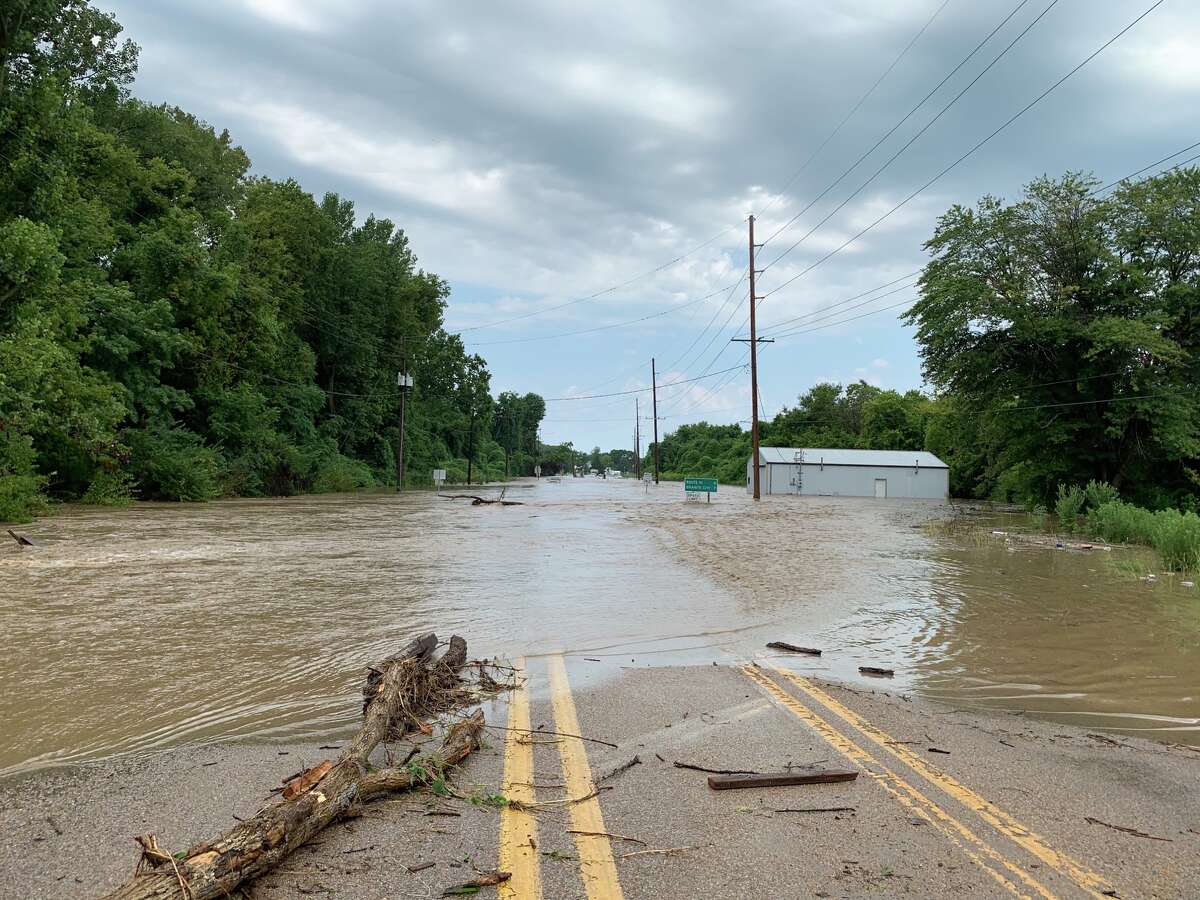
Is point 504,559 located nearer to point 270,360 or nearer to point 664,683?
point 664,683

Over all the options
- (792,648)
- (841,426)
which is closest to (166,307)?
(792,648)

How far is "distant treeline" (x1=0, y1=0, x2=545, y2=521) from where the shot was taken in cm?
2128

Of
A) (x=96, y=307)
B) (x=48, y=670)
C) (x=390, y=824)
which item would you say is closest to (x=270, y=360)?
(x=96, y=307)

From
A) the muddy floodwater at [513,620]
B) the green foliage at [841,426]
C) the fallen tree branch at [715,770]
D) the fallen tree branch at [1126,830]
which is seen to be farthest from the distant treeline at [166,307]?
the green foliage at [841,426]

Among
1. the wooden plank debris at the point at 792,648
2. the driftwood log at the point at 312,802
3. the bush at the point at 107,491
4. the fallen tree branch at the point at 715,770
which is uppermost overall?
the bush at the point at 107,491

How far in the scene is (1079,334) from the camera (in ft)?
102

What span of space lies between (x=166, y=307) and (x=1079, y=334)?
3838cm

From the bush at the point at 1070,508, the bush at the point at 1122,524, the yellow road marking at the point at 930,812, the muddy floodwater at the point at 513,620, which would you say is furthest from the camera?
the bush at the point at 1070,508

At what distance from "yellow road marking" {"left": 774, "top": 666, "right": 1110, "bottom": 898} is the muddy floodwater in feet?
4.79

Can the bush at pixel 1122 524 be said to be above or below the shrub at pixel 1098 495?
below

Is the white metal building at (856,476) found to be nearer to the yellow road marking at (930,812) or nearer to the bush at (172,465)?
the bush at (172,465)

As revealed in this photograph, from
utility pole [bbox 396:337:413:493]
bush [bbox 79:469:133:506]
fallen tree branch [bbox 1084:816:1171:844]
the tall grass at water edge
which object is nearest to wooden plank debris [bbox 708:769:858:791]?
fallen tree branch [bbox 1084:816:1171:844]

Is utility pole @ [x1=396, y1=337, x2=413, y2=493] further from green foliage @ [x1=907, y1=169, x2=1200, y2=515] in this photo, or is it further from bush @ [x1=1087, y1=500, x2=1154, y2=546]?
bush @ [x1=1087, y1=500, x2=1154, y2=546]

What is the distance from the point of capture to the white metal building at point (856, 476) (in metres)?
67.4
